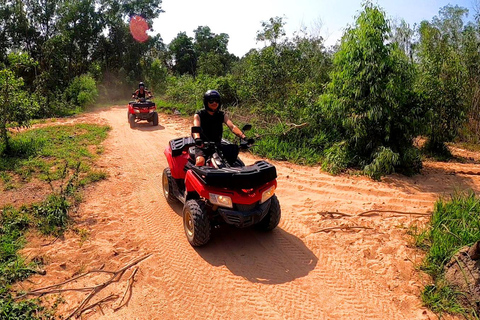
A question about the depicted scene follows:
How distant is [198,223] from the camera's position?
12.2 ft

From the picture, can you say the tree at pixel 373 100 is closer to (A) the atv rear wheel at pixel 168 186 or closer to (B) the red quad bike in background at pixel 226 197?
(B) the red quad bike in background at pixel 226 197

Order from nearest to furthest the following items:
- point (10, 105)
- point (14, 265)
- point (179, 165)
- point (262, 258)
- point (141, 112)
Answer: point (14, 265)
point (262, 258)
point (179, 165)
point (10, 105)
point (141, 112)

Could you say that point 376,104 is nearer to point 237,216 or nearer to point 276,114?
point 276,114

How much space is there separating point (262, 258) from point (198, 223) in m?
0.86

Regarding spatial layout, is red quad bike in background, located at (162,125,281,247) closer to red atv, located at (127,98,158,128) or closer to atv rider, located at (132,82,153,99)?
red atv, located at (127,98,158,128)

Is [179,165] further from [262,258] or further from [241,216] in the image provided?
[262,258]

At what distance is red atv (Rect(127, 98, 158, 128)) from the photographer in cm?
1180

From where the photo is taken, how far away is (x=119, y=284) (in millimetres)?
3322

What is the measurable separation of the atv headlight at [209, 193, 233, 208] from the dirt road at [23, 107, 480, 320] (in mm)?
640

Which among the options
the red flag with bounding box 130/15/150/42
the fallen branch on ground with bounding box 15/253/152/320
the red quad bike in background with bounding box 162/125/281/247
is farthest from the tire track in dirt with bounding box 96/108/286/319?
the red flag with bounding box 130/15/150/42

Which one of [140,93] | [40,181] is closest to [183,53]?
[140,93]

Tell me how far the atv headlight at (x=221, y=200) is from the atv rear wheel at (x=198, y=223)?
226 mm

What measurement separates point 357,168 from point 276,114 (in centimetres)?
342

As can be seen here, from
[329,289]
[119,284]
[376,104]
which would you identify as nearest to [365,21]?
[376,104]
